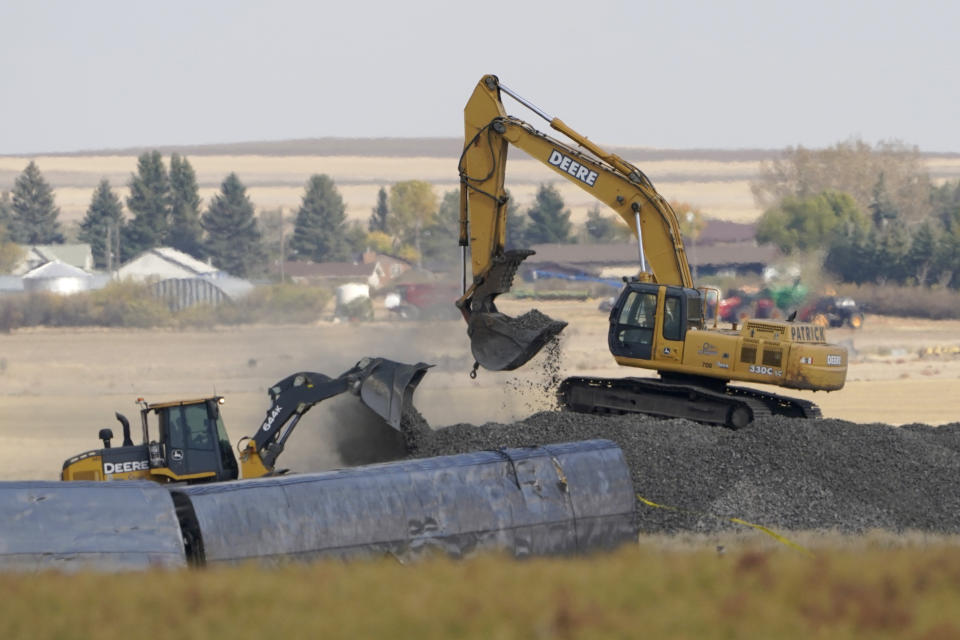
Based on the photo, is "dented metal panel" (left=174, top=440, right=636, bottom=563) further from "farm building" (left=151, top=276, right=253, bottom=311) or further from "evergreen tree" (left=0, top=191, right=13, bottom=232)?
"evergreen tree" (left=0, top=191, right=13, bottom=232)

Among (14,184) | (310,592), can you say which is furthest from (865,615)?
(14,184)

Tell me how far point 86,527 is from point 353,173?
5540 inches

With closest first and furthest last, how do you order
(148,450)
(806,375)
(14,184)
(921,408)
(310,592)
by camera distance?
1. (310,592)
2. (148,450)
3. (806,375)
4. (921,408)
5. (14,184)

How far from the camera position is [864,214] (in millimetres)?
85625

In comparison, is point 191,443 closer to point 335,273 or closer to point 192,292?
point 192,292

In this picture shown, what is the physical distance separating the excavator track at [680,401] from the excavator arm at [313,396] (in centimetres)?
624

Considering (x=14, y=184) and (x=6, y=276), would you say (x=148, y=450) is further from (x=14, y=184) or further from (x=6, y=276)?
(x=14, y=184)

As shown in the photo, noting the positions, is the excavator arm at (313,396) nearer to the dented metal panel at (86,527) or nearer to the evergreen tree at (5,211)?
the dented metal panel at (86,527)

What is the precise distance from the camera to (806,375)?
80.2 ft

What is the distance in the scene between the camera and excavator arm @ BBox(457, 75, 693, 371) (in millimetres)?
24594

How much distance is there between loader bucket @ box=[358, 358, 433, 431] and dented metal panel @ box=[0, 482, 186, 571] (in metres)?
5.39

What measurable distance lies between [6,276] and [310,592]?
67.9 meters

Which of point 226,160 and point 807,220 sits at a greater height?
point 226,160

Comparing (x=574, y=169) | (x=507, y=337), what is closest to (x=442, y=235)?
(x=574, y=169)
